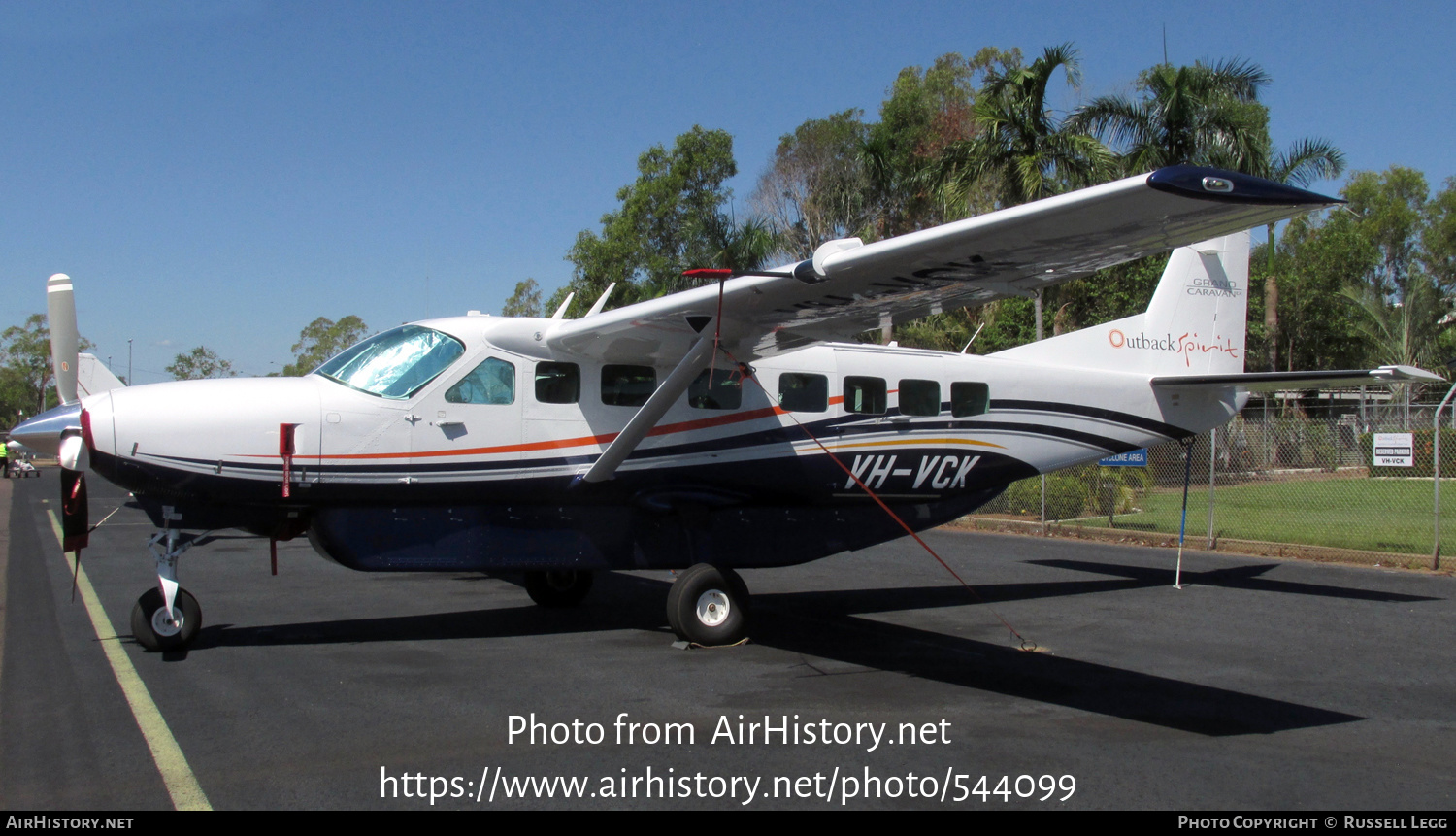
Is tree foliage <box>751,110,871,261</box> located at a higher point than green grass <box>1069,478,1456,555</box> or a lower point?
higher

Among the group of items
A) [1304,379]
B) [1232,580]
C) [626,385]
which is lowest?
[1232,580]

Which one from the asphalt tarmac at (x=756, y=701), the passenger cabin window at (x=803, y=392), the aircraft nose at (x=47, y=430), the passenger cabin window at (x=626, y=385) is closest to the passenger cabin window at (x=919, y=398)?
the passenger cabin window at (x=803, y=392)

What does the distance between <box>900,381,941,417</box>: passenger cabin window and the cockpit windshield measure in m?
4.27

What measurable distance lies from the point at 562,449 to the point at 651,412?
3.18 feet

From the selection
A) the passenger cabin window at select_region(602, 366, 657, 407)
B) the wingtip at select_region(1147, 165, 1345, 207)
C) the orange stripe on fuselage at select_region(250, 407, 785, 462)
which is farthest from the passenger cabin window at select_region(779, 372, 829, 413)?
the wingtip at select_region(1147, 165, 1345, 207)

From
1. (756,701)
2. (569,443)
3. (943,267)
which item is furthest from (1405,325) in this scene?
(756,701)

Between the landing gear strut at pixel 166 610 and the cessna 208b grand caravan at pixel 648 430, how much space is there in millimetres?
16

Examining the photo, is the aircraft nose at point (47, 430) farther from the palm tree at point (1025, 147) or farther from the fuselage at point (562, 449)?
the palm tree at point (1025, 147)

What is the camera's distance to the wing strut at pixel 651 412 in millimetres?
7988

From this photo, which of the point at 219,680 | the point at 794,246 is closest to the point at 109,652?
the point at 219,680

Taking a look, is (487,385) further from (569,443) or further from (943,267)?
(943,267)

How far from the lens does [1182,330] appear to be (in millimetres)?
11859

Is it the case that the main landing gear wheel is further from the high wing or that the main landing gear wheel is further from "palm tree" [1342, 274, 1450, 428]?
"palm tree" [1342, 274, 1450, 428]

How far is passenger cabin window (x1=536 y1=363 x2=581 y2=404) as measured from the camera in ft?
28.7
